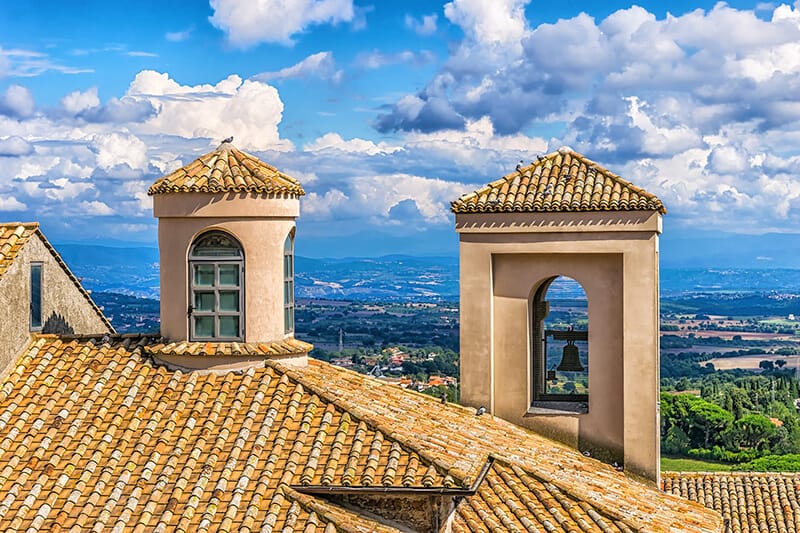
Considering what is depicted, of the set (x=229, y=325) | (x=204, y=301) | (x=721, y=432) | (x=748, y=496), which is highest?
(x=204, y=301)

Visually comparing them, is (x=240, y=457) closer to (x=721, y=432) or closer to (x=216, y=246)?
(x=216, y=246)

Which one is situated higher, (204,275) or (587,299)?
(204,275)

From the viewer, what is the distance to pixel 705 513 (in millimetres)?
15133

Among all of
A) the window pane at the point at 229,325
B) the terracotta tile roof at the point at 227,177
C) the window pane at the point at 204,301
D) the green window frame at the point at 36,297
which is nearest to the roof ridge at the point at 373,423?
the window pane at the point at 229,325

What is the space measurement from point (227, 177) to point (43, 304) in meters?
3.62

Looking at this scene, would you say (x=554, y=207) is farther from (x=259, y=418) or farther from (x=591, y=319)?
(x=259, y=418)

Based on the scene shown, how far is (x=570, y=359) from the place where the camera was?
18.9 m

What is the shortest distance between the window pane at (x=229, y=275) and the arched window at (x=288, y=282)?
72 cm

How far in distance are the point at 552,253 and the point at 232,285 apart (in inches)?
224

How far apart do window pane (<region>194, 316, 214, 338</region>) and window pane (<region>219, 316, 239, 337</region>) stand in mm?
127

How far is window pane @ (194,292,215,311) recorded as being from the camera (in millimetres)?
14508

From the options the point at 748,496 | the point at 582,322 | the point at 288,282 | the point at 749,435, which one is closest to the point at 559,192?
the point at 288,282

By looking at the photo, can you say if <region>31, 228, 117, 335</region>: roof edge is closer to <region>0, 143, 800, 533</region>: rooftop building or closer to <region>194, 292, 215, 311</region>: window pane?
<region>0, 143, 800, 533</region>: rooftop building

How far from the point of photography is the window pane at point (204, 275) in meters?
14.5
